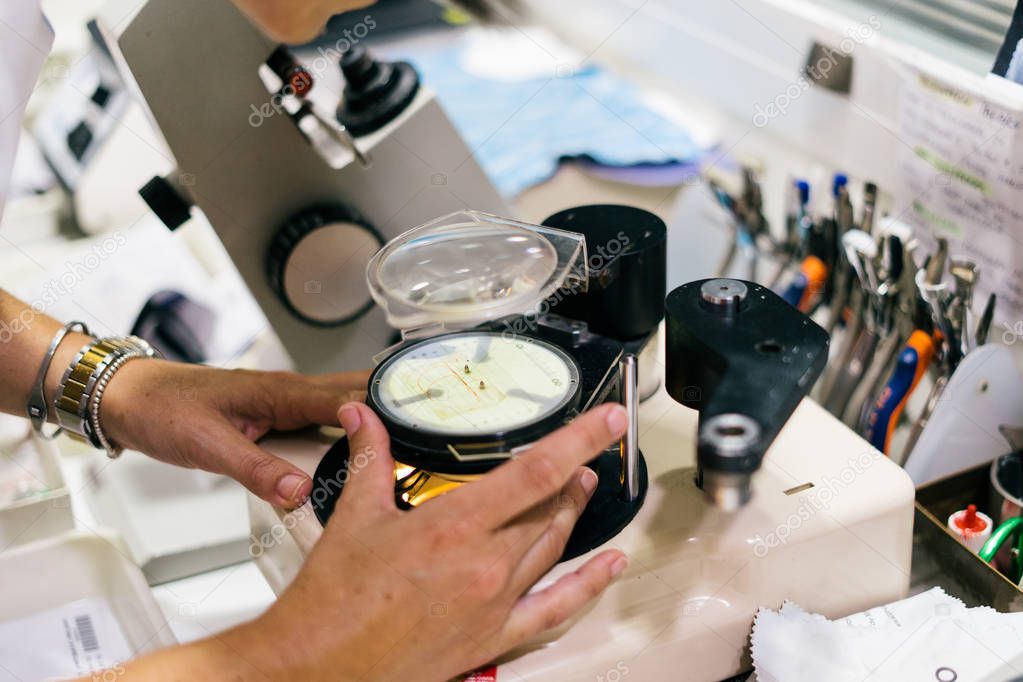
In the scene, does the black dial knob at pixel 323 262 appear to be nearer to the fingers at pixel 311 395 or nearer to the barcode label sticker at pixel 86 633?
the fingers at pixel 311 395

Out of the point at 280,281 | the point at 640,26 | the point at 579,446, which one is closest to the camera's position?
the point at 579,446

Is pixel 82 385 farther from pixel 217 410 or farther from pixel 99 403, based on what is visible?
pixel 217 410

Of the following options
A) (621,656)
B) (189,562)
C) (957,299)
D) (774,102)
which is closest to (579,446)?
(621,656)

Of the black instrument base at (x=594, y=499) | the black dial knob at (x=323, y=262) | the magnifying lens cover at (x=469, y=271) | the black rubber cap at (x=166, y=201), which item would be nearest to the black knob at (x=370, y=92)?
the black dial knob at (x=323, y=262)

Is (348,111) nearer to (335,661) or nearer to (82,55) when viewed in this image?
(335,661)

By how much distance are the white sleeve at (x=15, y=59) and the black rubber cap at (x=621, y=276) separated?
1.93 feet

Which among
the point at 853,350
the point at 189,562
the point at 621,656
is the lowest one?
the point at 189,562

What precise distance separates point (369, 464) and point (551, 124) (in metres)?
1.13

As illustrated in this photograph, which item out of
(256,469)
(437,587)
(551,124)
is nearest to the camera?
(437,587)

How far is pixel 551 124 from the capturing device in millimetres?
1735

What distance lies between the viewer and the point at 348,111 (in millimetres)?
1152

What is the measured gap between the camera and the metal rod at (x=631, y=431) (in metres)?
0.74

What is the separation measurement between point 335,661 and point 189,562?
22.1 inches

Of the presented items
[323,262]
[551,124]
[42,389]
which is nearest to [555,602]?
[323,262]
